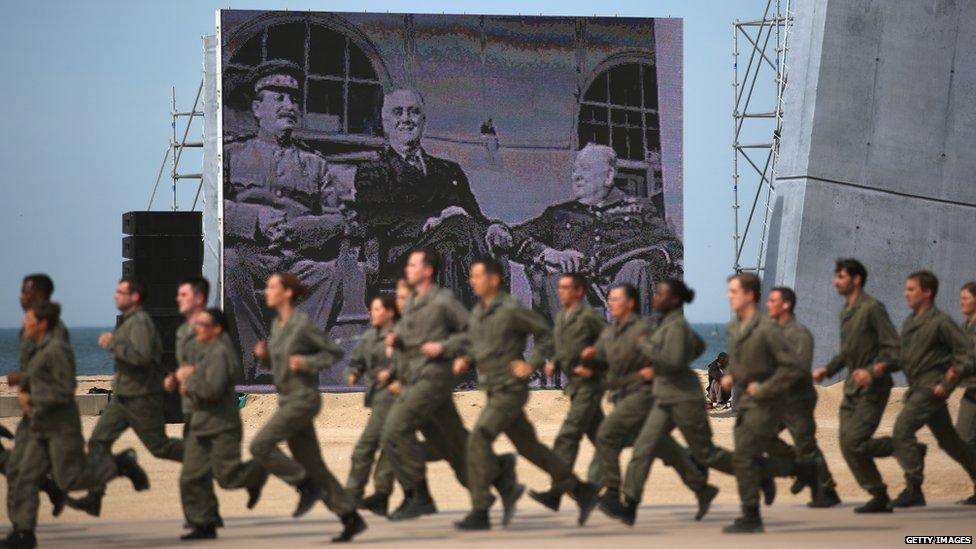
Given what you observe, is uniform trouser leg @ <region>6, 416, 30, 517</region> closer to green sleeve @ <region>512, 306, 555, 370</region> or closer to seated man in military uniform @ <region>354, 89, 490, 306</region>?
green sleeve @ <region>512, 306, 555, 370</region>

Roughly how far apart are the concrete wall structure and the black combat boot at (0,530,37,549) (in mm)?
13178

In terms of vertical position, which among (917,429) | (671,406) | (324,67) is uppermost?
(324,67)

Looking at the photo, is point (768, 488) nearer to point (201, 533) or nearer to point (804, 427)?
point (804, 427)

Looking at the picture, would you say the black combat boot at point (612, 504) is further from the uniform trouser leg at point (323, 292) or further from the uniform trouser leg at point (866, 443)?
the uniform trouser leg at point (323, 292)

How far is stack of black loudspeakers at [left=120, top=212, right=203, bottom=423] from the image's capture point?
2114 cm

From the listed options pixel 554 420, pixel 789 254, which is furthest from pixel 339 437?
pixel 789 254

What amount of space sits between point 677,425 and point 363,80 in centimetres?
1485

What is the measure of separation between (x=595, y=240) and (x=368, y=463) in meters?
14.1

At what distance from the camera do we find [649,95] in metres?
26.3

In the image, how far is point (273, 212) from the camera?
25.1 metres

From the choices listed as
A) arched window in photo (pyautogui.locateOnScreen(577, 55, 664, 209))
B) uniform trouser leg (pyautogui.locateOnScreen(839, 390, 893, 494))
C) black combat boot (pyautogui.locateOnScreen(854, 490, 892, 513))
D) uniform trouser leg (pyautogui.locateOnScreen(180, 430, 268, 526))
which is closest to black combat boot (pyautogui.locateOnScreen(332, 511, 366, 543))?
uniform trouser leg (pyautogui.locateOnScreen(180, 430, 268, 526))

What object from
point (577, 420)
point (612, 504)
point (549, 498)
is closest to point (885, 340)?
point (577, 420)

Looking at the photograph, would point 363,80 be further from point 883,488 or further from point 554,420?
point 883,488

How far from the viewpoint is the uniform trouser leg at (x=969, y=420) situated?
42.9 ft
